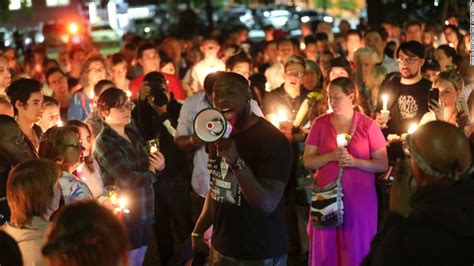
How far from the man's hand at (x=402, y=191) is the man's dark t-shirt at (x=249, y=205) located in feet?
4.17

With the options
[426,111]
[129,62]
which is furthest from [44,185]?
[129,62]

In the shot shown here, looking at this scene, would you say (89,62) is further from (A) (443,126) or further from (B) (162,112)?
(A) (443,126)

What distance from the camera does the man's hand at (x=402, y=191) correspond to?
382cm

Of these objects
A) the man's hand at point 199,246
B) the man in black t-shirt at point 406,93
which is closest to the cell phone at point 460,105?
the man in black t-shirt at point 406,93

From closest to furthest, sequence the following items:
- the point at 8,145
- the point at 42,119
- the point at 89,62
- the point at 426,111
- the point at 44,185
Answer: the point at 44,185
the point at 8,145
the point at 42,119
the point at 426,111
the point at 89,62

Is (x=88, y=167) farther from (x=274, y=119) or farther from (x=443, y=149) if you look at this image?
(x=443, y=149)

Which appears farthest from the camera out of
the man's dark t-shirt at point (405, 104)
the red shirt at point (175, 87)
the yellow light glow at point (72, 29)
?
the yellow light glow at point (72, 29)

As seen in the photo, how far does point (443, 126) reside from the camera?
3867 mm

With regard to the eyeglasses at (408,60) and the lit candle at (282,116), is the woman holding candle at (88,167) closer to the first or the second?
the lit candle at (282,116)

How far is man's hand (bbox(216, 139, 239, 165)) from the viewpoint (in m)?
4.78

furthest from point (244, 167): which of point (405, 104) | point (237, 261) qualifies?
point (405, 104)

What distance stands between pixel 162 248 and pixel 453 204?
17.3 ft

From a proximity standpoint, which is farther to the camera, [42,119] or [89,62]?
[89,62]

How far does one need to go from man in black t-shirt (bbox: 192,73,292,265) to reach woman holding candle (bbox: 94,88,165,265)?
1.57 metres
